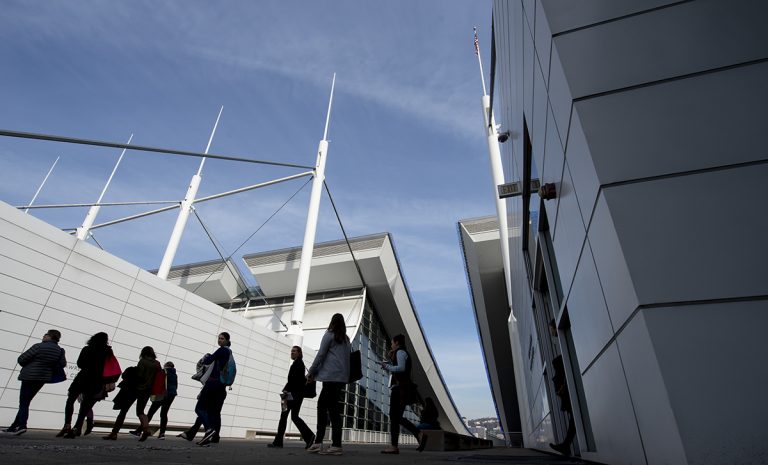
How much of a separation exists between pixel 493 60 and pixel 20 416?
11457mm

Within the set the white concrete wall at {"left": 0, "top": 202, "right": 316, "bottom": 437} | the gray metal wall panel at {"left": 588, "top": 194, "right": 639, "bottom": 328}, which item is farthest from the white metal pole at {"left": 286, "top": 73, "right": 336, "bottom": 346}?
the gray metal wall panel at {"left": 588, "top": 194, "right": 639, "bottom": 328}

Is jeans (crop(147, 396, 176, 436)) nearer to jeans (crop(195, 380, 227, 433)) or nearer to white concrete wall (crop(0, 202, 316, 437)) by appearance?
jeans (crop(195, 380, 227, 433))

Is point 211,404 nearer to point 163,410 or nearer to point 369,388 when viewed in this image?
point 163,410

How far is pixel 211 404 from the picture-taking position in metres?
5.58

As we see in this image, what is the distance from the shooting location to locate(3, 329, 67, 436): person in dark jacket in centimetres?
488

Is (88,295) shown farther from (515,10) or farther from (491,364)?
(491,364)

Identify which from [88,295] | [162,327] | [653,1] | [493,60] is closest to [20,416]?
[88,295]

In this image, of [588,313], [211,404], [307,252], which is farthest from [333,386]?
[307,252]

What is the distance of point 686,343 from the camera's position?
1.68m

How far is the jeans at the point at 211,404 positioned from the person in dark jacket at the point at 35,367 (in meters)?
1.84

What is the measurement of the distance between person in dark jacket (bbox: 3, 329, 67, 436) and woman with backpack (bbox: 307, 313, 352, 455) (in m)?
3.56

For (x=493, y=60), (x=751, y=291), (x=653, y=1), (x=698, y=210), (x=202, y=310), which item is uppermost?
(x=493, y=60)

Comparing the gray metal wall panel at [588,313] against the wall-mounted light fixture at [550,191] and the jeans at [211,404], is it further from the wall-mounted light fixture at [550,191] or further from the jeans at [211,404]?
the jeans at [211,404]

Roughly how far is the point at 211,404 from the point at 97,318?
523 centimetres
